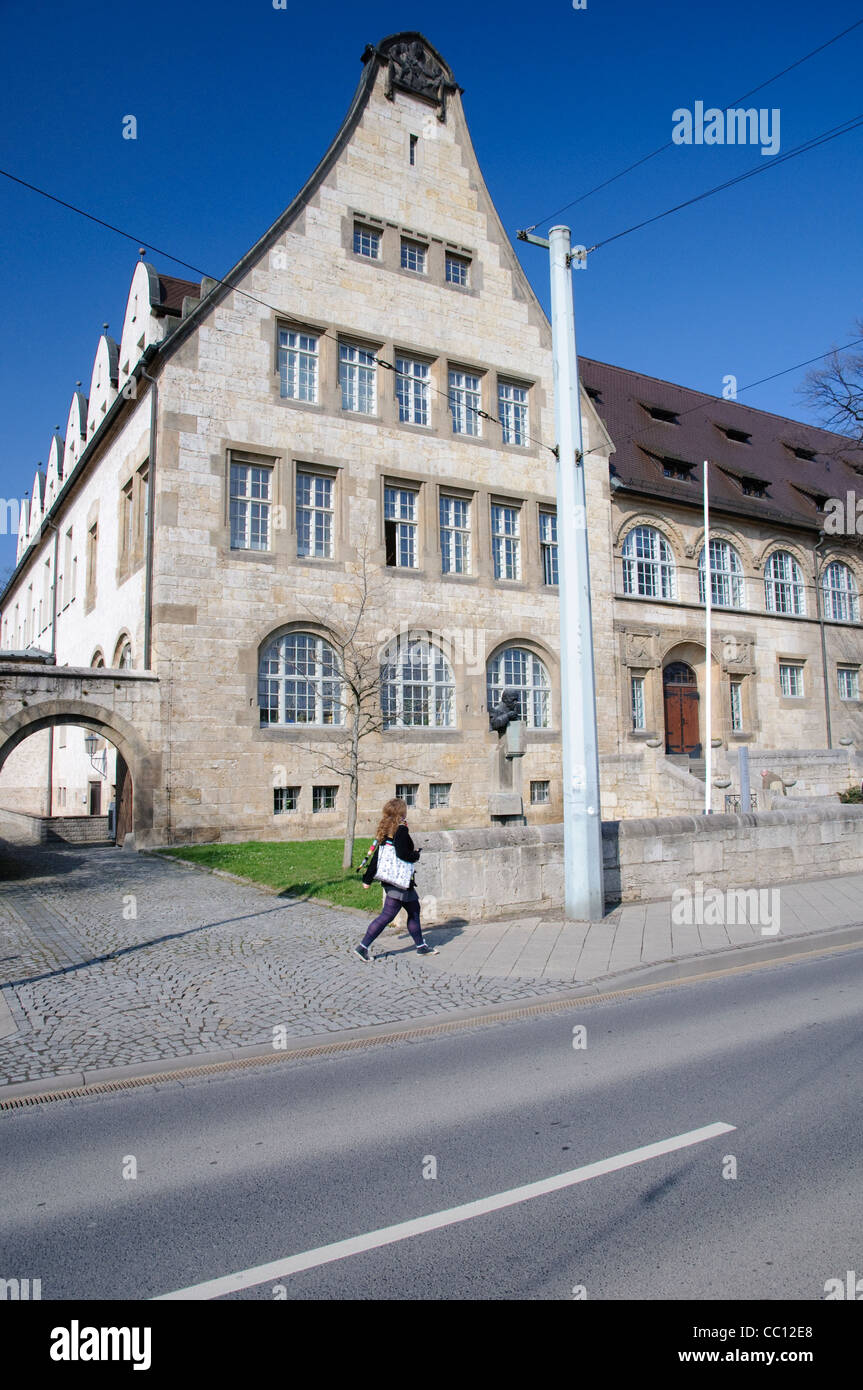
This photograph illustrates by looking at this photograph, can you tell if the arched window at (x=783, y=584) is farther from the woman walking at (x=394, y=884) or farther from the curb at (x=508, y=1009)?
the woman walking at (x=394, y=884)

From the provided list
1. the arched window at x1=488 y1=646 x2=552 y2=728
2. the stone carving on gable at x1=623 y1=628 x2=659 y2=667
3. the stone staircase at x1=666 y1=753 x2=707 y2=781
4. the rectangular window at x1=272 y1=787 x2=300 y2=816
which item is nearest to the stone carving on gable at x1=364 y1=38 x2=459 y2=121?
the arched window at x1=488 y1=646 x2=552 y2=728

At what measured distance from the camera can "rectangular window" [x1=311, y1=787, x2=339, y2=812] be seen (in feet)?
76.3

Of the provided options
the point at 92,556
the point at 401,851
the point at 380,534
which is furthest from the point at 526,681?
the point at 401,851

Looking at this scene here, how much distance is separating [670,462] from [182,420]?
722 inches

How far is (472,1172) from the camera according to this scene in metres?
4.52

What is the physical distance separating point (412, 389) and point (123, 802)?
45.1 feet

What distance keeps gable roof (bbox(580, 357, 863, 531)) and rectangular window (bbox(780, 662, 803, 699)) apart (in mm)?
5477

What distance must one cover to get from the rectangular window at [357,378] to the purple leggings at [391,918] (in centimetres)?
1826

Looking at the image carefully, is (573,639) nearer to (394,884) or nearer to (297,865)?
(394,884)

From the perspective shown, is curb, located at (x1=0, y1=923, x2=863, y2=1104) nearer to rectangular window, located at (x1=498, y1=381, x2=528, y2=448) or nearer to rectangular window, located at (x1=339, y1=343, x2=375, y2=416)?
rectangular window, located at (x1=339, y1=343, x2=375, y2=416)

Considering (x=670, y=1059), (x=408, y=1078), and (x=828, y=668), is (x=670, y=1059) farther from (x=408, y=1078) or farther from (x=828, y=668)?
(x=828, y=668)

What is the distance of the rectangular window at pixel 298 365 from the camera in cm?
2422

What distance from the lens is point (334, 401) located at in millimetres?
24672

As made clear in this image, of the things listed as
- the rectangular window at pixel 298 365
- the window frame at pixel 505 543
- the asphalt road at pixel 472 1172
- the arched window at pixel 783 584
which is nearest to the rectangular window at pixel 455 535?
the window frame at pixel 505 543
